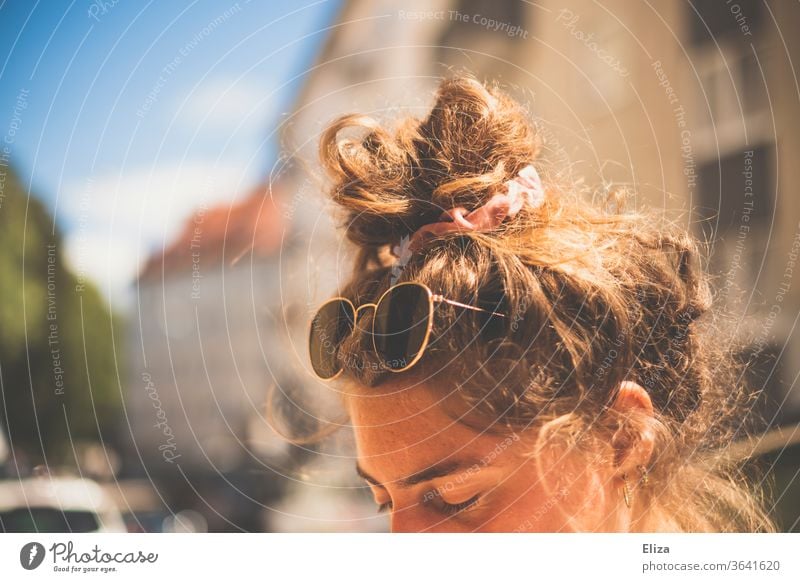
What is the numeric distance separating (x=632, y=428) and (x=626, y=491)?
0.12m

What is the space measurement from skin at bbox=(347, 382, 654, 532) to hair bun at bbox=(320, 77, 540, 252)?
259 millimetres

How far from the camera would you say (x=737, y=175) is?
4.16 feet

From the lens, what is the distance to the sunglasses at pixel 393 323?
35.1 inches

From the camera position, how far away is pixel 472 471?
0.94 metres

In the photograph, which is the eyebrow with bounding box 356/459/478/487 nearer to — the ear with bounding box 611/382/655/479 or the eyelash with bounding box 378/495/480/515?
the eyelash with bounding box 378/495/480/515

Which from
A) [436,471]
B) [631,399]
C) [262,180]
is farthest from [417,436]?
[262,180]

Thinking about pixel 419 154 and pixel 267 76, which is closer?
pixel 419 154

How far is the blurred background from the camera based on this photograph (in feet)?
3.99

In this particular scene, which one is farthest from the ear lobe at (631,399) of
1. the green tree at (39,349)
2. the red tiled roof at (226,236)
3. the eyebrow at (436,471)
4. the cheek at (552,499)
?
the green tree at (39,349)

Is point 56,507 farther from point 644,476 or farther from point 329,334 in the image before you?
point 644,476

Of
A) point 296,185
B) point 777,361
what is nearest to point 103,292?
point 296,185

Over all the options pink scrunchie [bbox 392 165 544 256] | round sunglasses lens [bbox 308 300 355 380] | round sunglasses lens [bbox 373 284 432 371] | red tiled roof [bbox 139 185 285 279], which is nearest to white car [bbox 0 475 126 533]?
red tiled roof [bbox 139 185 285 279]
